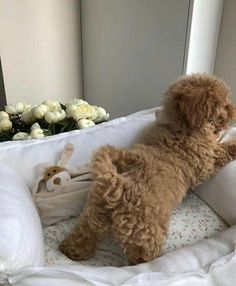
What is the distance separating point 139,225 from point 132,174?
0.42 feet

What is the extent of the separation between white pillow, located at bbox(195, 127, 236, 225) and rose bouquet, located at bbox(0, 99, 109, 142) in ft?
1.51

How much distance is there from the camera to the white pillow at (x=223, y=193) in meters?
0.84

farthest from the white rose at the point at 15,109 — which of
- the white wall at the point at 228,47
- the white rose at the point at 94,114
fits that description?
the white wall at the point at 228,47

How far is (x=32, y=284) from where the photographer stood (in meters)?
0.52

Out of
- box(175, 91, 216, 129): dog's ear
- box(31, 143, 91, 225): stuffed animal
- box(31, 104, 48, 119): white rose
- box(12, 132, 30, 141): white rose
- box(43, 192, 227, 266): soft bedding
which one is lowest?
box(43, 192, 227, 266): soft bedding

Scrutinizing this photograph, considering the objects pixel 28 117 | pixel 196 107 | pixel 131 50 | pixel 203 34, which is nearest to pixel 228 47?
pixel 203 34

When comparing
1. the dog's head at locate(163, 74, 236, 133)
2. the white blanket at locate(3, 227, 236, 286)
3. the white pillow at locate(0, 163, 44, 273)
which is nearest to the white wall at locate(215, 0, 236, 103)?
the dog's head at locate(163, 74, 236, 133)

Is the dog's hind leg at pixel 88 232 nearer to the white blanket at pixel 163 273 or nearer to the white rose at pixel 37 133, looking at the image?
the white blanket at pixel 163 273

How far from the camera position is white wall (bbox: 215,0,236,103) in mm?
1402

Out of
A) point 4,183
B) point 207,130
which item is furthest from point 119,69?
point 4,183

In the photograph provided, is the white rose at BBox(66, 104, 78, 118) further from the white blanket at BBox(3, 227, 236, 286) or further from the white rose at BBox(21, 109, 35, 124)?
the white blanket at BBox(3, 227, 236, 286)

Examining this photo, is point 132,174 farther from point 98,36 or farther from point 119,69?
point 98,36

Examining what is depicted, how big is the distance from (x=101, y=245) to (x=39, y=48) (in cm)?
123

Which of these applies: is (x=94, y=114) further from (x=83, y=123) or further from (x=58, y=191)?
(x=58, y=191)
